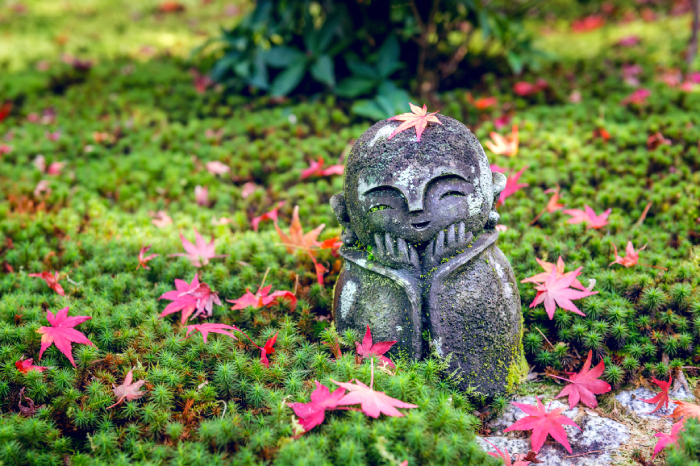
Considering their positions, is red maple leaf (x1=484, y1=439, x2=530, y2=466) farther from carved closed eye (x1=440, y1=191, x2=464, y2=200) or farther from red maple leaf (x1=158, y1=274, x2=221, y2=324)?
red maple leaf (x1=158, y1=274, x2=221, y2=324)

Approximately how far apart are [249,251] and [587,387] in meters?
2.74

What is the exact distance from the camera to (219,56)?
7.30m

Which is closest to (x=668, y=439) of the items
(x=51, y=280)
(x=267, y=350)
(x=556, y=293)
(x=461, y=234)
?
(x=556, y=293)

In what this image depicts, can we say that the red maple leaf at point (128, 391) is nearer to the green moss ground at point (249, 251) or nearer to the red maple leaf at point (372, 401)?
the green moss ground at point (249, 251)

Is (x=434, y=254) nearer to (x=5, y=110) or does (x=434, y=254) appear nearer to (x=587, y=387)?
(x=587, y=387)

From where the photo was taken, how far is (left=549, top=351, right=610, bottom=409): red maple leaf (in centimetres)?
309

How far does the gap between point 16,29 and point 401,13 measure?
770 cm

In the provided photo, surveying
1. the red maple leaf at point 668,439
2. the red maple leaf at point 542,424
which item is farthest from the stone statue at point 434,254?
the red maple leaf at point 668,439

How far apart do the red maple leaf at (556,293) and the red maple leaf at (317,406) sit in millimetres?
1527

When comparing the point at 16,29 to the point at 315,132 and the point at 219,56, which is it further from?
the point at 315,132

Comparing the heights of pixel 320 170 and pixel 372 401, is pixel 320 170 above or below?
above

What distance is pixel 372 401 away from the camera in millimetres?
2574

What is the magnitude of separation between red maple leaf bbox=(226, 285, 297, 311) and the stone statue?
0.68m

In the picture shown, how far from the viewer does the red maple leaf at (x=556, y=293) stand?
327cm
